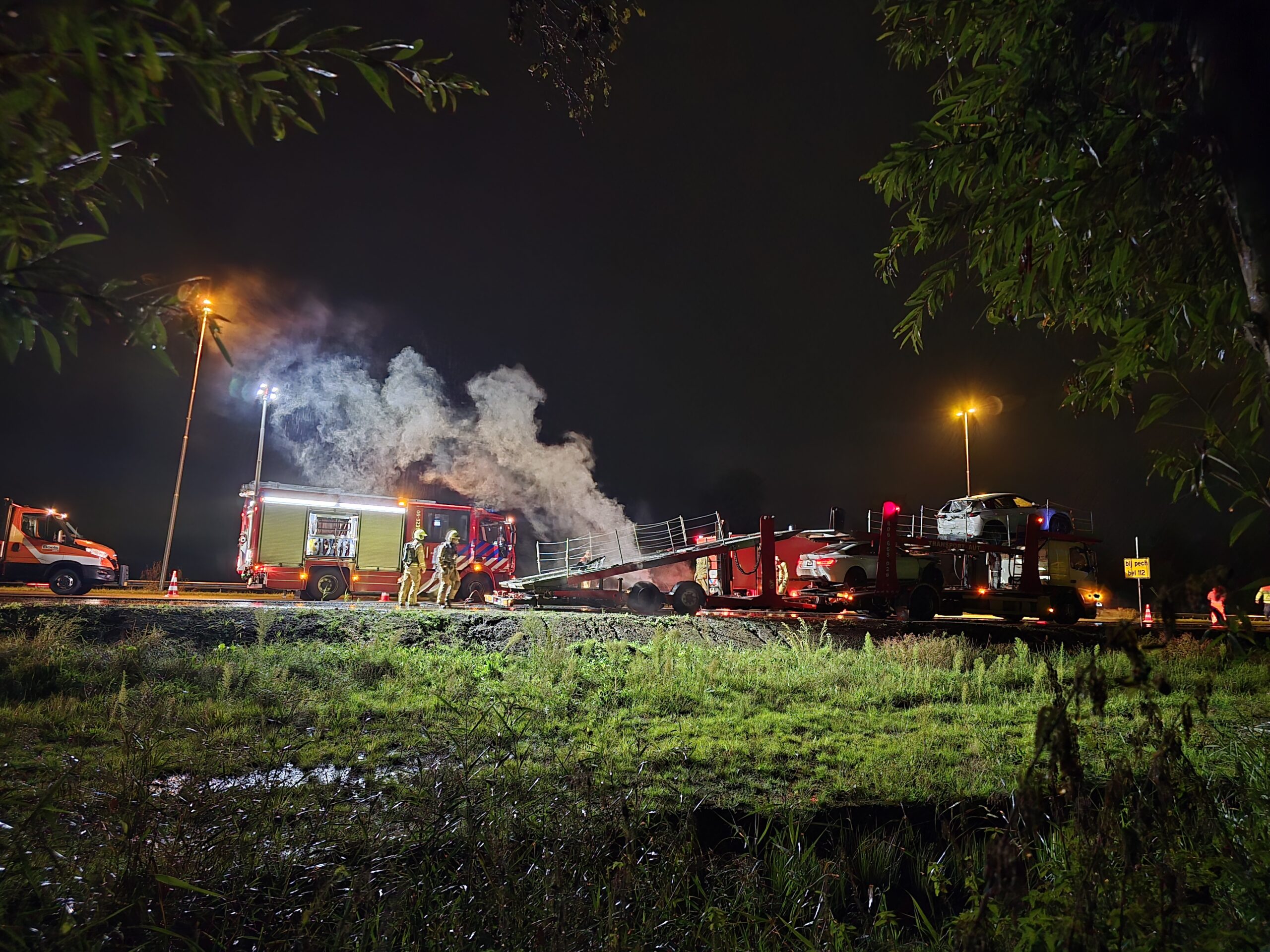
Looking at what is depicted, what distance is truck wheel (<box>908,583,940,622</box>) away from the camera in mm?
13750

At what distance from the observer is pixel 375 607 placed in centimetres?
1269

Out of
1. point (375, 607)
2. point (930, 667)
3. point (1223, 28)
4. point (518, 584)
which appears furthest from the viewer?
point (518, 584)

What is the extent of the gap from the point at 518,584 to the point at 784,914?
1126 centimetres

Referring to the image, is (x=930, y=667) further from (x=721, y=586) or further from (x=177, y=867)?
(x=177, y=867)

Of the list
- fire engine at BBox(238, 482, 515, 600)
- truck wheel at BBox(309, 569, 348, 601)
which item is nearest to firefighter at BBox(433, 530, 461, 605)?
fire engine at BBox(238, 482, 515, 600)

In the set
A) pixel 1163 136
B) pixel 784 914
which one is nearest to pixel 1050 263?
pixel 1163 136

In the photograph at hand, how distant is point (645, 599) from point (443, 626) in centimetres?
445

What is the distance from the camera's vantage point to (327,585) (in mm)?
20672

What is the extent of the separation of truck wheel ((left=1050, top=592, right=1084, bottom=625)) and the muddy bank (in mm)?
2623

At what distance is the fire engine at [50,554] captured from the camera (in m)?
17.3

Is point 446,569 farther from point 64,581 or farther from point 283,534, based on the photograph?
point 64,581

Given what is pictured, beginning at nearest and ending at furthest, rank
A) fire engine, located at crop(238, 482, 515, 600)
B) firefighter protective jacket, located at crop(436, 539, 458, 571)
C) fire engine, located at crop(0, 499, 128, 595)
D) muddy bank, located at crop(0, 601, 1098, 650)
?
1. muddy bank, located at crop(0, 601, 1098, 650)
2. firefighter protective jacket, located at crop(436, 539, 458, 571)
3. fire engine, located at crop(0, 499, 128, 595)
4. fire engine, located at crop(238, 482, 515, 600)

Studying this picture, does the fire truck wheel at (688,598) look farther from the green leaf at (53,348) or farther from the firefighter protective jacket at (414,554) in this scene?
the green leaf at (53,348)

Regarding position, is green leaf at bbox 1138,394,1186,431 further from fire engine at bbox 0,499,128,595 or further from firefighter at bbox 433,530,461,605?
fire engine at bbox 0,499,128,595
